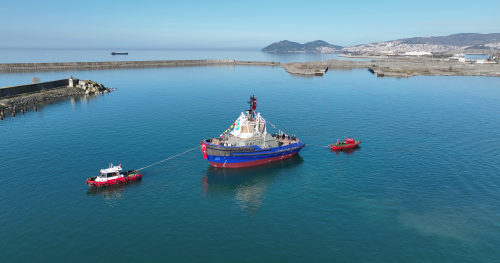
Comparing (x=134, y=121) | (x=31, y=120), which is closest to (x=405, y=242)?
(x=134, y=121)

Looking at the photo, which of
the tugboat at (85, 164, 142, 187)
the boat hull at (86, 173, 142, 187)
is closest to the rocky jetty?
the tugboat at (85, 164, 142, 187)

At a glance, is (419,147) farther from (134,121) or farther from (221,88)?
(221,88)

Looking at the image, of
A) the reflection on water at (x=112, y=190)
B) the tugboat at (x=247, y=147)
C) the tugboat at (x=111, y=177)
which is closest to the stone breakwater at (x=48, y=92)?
the tugboat at (x=111, y=177)

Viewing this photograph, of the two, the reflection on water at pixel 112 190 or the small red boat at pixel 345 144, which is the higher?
the small red boat at pixel 345 144

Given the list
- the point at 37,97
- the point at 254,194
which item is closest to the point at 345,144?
the point at 254,194

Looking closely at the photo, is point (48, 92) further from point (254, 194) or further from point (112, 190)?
point (254, 194)

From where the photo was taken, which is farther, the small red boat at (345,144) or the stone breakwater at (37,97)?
the stone breakwater at (37,97)

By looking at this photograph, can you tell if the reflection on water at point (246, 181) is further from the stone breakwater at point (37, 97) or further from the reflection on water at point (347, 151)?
the stone breakwater at point (37, 97)

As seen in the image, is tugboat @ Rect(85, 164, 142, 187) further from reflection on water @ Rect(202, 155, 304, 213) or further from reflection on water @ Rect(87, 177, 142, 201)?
reflection on water @ Rect(202, 155, 304, 213)
